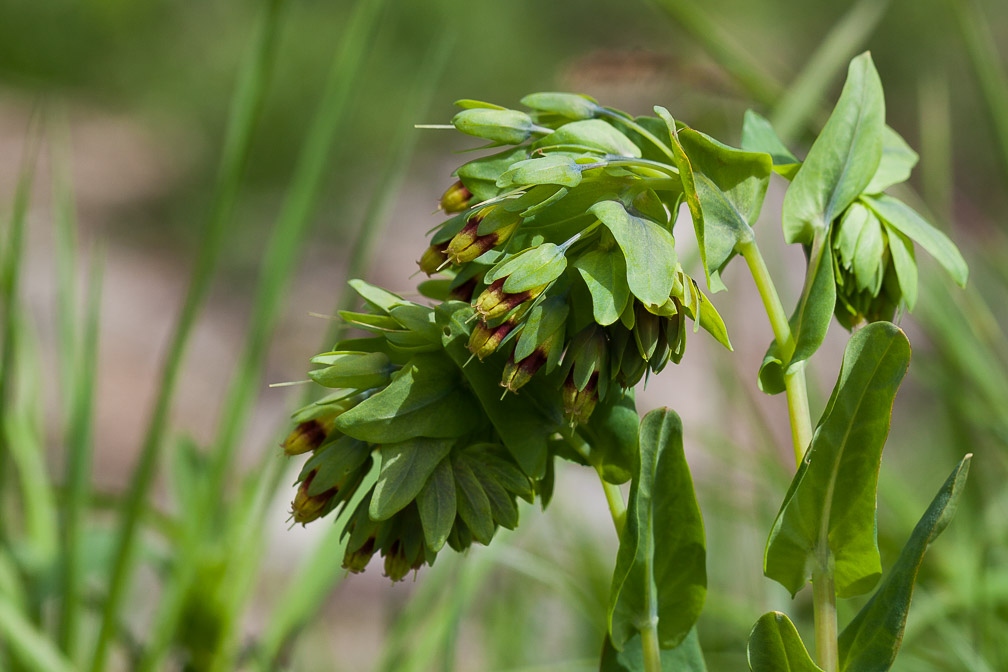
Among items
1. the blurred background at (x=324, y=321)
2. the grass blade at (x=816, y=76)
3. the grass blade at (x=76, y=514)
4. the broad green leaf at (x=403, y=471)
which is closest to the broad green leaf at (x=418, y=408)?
the broad green leaf at (x=403, y=471)

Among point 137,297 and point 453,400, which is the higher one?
point 453,400

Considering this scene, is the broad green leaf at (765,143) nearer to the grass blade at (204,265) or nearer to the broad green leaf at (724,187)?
the broad green leaf at (724,187)

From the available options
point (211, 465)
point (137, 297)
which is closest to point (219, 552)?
point (211, 465)

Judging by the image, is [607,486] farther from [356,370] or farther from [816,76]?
[816,76]

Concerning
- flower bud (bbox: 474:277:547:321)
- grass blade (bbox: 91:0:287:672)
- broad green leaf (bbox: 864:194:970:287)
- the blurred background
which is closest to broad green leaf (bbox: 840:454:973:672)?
broad green leaf (bbox: 864:194:970:287)

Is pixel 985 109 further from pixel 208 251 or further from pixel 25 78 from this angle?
pixel 25 78

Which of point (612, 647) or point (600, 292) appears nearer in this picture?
point (600, 292)

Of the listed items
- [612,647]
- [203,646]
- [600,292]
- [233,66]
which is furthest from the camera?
[233,66]
